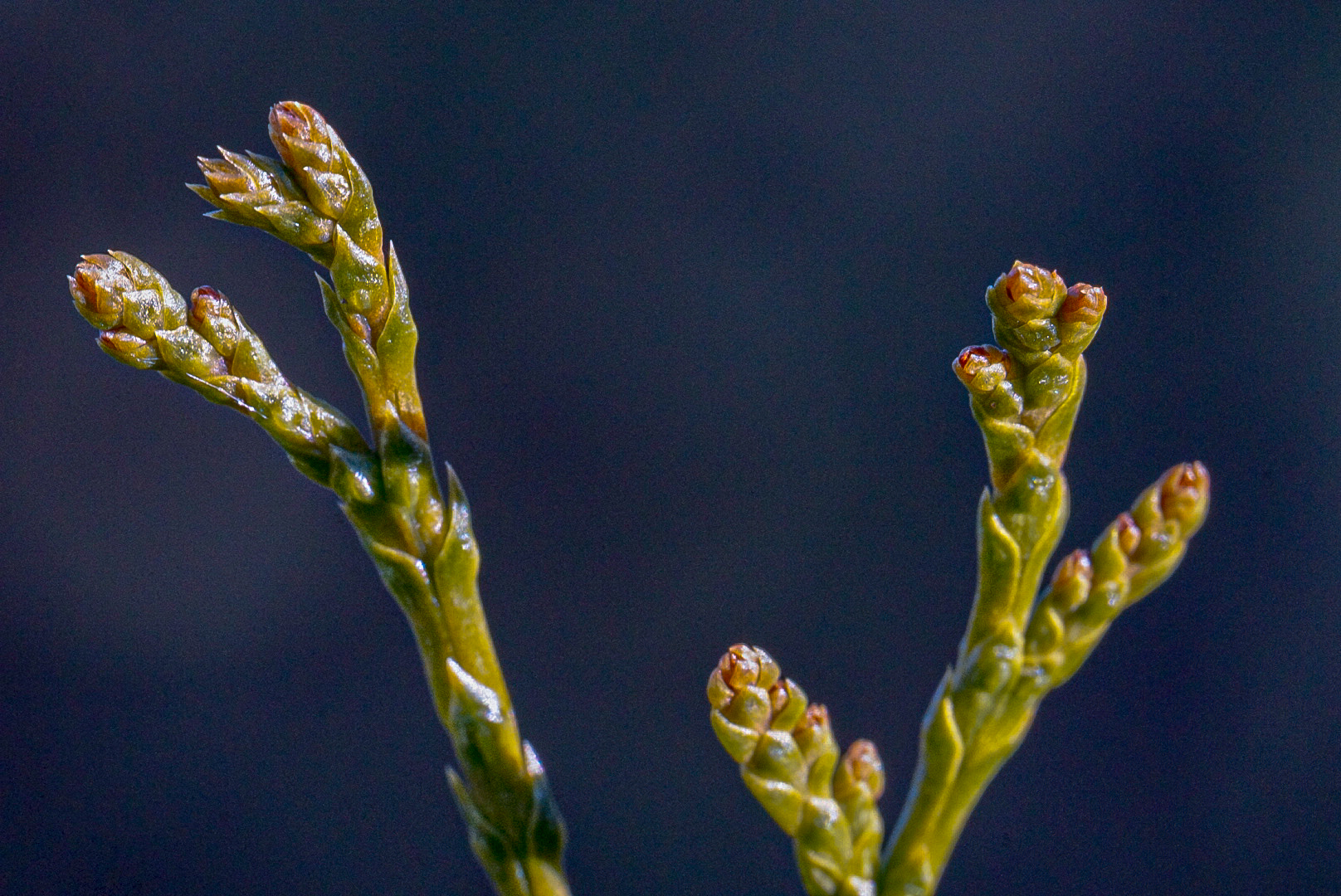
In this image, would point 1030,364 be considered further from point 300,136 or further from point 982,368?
point 300,136

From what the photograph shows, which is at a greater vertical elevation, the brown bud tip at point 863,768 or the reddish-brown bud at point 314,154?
the reddish-brown bud at point 314,154

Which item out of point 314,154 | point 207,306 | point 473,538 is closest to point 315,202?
point 314,154

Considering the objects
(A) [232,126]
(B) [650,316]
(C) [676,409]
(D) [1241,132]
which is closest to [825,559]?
(C) [676,409]

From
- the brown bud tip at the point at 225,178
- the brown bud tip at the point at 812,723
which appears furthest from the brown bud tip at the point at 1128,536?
the brown bud tip at the point at 225,178

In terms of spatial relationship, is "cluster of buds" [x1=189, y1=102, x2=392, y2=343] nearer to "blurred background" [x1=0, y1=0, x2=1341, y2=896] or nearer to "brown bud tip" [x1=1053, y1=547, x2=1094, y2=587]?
"brown bud tip" [x1=1053, y1=547, x2=1094, y2=587]

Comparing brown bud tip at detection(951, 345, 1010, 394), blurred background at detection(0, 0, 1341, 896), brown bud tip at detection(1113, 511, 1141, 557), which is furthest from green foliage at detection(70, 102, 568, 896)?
blurred background at detection(0, 0, 1341, 896)

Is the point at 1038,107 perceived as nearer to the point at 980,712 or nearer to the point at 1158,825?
the point at 1158,825

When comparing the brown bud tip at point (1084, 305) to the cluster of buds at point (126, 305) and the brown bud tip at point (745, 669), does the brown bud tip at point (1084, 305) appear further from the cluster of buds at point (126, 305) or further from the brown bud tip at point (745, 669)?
the cluster of buds at point (126, 305)
